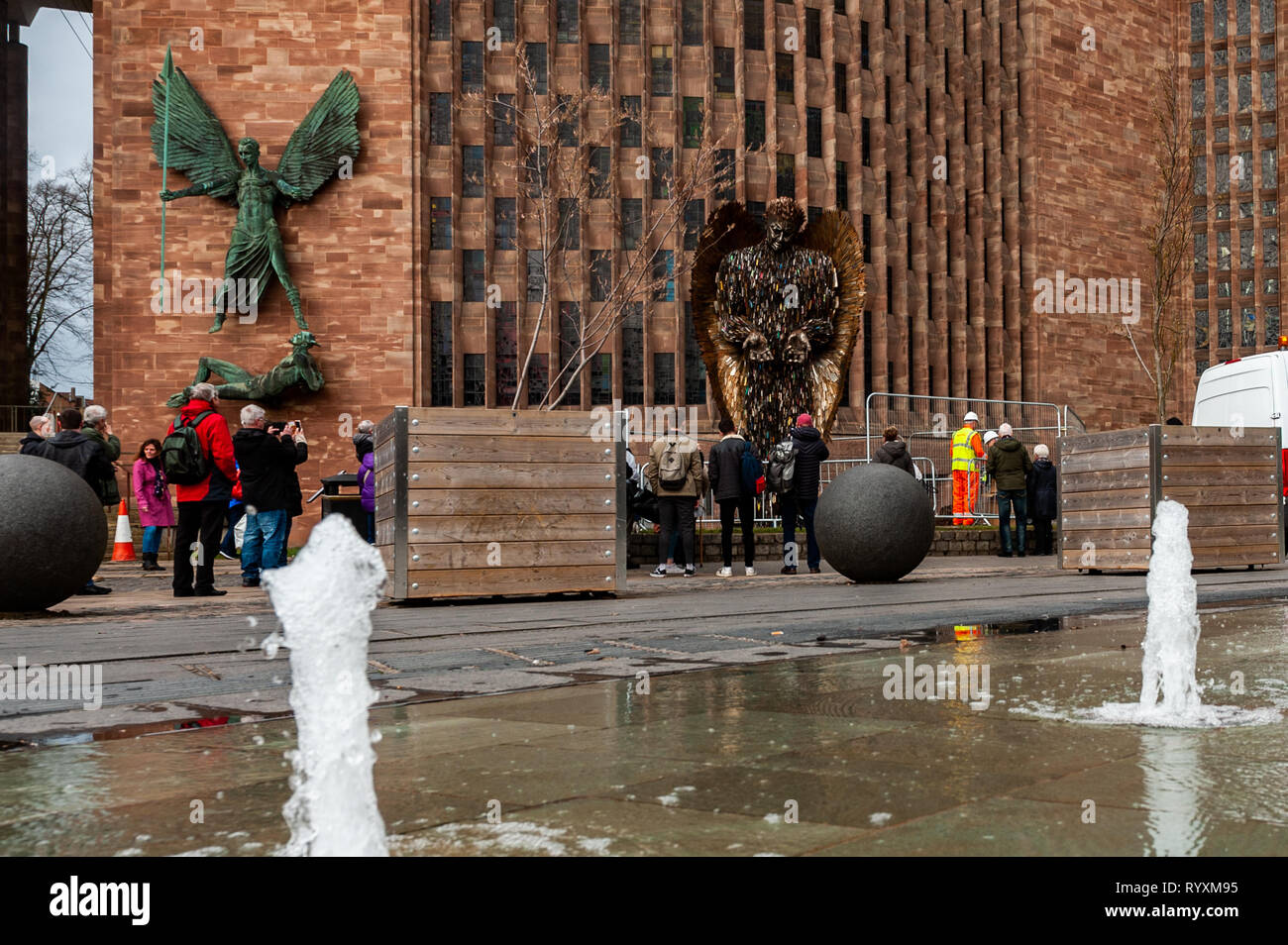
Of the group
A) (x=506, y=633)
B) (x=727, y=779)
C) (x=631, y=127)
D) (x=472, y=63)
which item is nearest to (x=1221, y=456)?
(x=506, y=633)

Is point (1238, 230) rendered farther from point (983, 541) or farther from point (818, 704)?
point (818, 704)

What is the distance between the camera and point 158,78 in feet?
106

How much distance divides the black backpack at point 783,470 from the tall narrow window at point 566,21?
25.8 meters

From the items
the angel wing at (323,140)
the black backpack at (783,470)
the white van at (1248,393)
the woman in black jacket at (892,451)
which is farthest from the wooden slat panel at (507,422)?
the angel wing at (323,140)

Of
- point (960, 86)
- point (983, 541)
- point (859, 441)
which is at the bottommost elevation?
point (983, 541)

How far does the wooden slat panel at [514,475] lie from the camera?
1096 centimetres

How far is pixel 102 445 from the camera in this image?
12992mm

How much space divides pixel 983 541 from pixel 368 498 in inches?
457

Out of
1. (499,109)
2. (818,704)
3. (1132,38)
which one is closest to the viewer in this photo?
(818,704)

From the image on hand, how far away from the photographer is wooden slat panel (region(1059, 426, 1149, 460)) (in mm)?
14320

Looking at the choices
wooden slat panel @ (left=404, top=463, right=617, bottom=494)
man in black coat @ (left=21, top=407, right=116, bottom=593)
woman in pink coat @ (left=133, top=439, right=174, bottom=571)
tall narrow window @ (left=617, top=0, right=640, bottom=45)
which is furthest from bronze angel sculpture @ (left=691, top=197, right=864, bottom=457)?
tall narrow window @ (left=617, top=0, right=640, bottom=45)

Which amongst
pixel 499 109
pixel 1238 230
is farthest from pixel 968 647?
pixel 1238 230

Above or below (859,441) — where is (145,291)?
above

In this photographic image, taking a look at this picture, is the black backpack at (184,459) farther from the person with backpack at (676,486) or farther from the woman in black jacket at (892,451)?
the woman in black jacket at (892,451)
